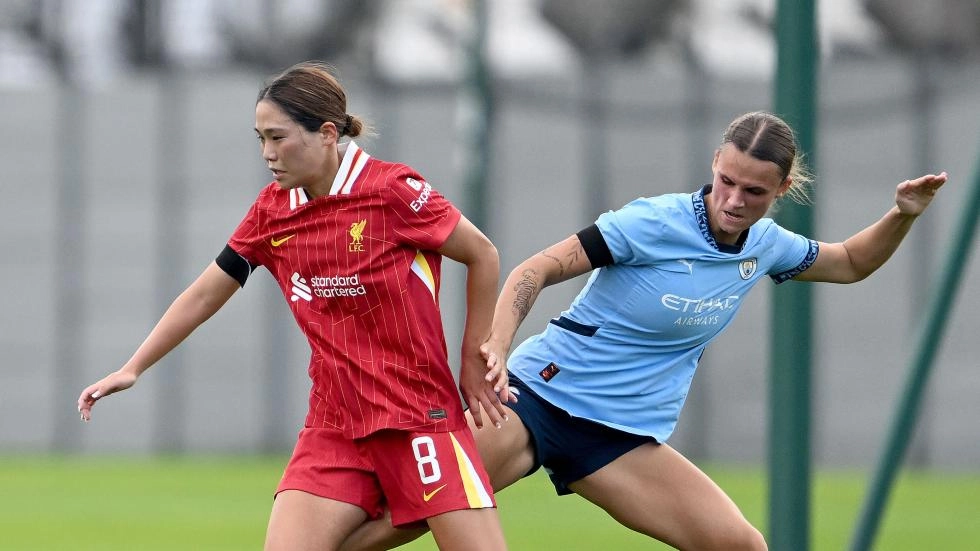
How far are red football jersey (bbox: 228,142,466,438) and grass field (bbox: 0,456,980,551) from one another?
488cm

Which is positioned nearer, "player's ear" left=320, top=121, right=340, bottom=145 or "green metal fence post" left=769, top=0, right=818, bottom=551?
"player's ear" left=320, top=121, right=340, bottom=145

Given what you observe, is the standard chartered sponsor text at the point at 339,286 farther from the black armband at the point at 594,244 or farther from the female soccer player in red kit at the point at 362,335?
the black armband at the point at 594,244

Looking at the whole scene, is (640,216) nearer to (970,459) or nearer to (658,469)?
(658,469)

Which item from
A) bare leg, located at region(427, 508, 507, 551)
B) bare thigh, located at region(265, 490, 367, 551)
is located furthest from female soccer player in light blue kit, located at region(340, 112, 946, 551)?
bare thigh, located at region(265, 490, 367, 551)

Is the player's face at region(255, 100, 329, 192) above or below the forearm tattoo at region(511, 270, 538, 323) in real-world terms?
above

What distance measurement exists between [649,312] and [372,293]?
1.00 m

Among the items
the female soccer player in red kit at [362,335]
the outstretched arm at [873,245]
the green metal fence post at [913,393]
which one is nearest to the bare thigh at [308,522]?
the female soccer player in red kit at [362,335]

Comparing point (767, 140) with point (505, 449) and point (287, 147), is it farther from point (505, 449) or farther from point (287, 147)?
point (287, 147)

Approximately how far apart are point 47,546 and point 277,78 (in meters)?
6.11

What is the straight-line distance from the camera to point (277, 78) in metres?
5.08

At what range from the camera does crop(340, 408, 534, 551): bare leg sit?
5.21 meters

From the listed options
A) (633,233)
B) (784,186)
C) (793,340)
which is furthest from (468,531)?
(793,340)

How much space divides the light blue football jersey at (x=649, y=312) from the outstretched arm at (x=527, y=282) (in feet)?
0.44

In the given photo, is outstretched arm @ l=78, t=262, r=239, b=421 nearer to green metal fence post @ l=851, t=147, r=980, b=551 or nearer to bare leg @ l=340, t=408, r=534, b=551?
bare leg @ l=340, t=408, r=534, b=551
